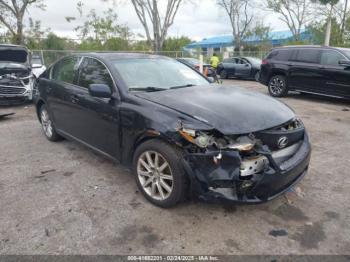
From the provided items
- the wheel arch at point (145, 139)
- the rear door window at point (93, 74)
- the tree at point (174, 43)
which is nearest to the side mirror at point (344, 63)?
the rear door window at point (93, 74)

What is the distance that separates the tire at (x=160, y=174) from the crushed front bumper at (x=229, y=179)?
132 millimetres

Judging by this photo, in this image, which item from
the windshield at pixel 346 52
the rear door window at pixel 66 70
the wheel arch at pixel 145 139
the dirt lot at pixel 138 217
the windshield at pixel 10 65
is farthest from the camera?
the windshield at pixel 10 65

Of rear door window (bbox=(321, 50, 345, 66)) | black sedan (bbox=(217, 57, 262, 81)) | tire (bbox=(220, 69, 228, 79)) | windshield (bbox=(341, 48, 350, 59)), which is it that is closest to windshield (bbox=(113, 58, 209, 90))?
rear door window (bbox=(321, 50, 345, 66))

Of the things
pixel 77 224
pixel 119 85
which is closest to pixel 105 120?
pixel 119 85

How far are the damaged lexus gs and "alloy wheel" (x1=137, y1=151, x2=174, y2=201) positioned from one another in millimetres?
11

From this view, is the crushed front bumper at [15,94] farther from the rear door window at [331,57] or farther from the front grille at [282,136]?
the rear door window at [331,57]

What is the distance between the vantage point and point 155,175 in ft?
10.3

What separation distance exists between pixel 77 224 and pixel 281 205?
84.7 inches

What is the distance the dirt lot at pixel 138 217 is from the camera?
2.59 meters

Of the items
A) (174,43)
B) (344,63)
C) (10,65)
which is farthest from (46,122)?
(174,43)

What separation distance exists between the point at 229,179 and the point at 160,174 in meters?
0.78

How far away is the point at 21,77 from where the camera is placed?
29.2 ft

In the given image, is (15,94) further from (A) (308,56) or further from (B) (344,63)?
(B) (344,63)

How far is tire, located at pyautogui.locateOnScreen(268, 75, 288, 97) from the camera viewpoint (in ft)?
A: 32.7
